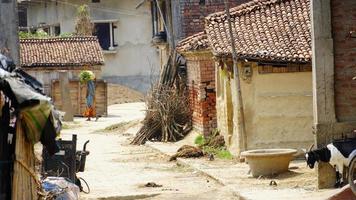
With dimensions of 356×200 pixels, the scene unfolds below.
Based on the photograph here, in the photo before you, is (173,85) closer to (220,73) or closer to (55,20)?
(220,73)

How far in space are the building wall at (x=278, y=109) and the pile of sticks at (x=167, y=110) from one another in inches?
251

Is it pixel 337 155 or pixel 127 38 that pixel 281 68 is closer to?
pixel 337 155

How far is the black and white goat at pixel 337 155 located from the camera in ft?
47.6

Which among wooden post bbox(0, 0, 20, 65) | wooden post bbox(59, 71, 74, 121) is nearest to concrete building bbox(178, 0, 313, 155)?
wooden post bbox(0, 0, 20, 65)

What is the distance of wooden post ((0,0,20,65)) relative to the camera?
14688 millimetres

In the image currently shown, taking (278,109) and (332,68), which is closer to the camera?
(332,68)

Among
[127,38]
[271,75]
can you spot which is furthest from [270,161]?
[127,38]

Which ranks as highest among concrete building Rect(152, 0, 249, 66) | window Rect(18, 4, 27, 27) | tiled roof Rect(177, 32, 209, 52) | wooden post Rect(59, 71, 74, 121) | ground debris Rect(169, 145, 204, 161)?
window Rect(18, 4, 27, 27)

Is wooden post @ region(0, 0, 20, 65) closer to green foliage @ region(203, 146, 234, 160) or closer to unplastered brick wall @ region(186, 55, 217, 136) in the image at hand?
green foliage @ region(203, 146, 234, 160)

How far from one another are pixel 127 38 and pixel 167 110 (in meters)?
23.4

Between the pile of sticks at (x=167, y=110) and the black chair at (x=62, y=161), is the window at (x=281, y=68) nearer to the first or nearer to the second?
the black chair at (x=62, y=161)

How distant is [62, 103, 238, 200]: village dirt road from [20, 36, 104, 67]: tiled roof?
9.38m

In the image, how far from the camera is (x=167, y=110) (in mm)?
26766

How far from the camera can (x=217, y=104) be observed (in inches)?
952
